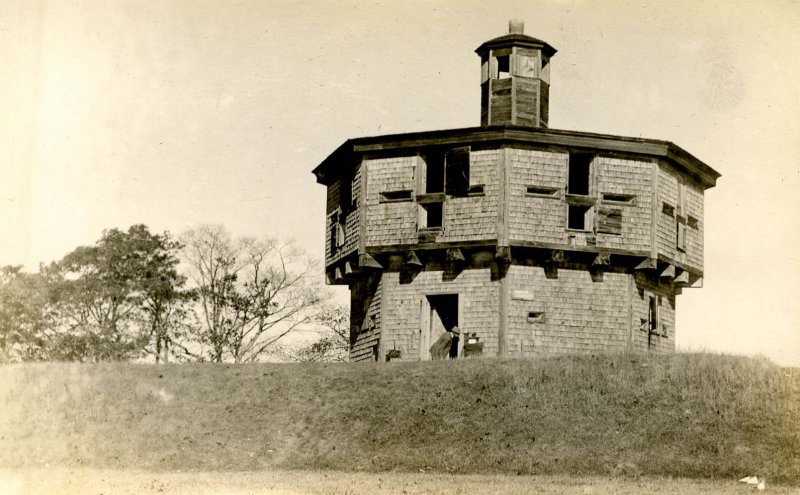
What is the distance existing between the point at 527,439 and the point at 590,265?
37.2 ft

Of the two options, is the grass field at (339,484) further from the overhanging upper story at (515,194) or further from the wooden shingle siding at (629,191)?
the wooden shingle siding at (629,191)

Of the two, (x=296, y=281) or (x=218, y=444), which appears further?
(x=296, y=281)

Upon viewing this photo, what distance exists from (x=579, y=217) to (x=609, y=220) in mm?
1790

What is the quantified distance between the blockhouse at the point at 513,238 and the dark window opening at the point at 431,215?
91 millimetres

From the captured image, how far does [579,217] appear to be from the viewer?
39469 millimetres

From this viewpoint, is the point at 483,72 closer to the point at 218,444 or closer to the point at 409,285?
the point at 409,285

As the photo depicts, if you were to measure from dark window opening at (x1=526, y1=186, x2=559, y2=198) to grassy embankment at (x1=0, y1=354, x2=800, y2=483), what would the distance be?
6.41 metres

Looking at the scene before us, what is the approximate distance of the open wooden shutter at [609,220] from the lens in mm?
37719

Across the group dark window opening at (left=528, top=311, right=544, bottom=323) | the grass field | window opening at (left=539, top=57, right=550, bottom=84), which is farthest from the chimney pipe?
the grass field

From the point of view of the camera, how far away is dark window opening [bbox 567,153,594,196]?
133ft

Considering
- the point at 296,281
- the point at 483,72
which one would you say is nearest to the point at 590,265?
the point at 483,72

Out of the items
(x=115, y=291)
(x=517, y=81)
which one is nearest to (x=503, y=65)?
(x=517, y=81)

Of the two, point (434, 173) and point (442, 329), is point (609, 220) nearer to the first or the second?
point (442, 329)

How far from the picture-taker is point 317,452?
28.0 m
